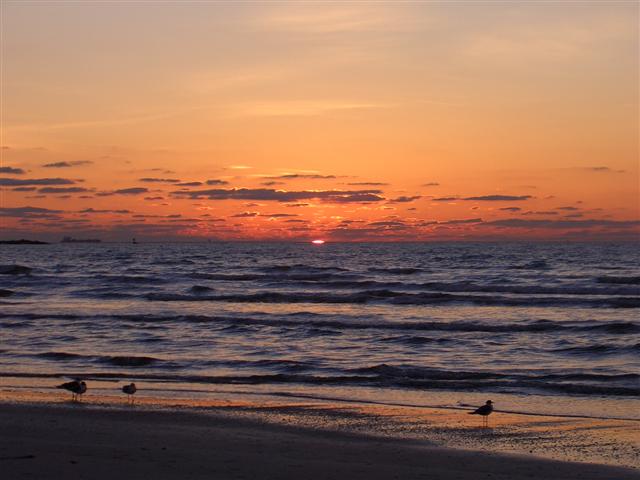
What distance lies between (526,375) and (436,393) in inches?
110

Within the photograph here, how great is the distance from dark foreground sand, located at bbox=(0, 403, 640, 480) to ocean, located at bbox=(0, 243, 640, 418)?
11.0ft

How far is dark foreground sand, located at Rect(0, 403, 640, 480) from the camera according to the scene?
8.99 meters

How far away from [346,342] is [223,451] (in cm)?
1297

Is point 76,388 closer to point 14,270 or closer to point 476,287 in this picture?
point 476,287

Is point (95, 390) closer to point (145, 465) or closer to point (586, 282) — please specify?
point (145, 465)

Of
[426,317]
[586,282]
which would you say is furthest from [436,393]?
[586,282]

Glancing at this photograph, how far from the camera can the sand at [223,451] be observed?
905 centimetres

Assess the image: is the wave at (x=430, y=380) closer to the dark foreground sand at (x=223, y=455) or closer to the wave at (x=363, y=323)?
the dark foreground sand at (x=223, y=455)

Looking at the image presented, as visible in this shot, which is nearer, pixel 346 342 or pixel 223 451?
pixel 223 451

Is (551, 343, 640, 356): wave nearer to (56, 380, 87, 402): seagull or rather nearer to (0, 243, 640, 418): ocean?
(0, 243, 640, 418): ocean

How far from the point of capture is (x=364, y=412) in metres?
13.3

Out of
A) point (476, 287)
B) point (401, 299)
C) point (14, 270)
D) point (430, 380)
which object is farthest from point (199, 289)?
point (430, 380)

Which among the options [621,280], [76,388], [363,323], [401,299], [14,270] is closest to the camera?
[76,388]

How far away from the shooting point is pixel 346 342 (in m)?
22.9
